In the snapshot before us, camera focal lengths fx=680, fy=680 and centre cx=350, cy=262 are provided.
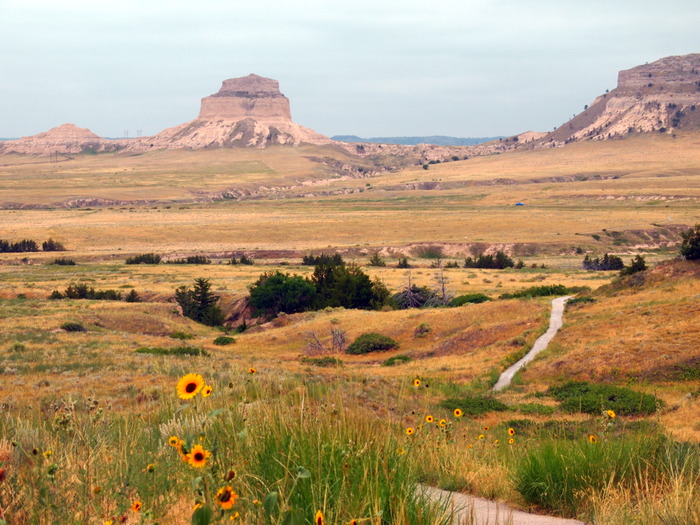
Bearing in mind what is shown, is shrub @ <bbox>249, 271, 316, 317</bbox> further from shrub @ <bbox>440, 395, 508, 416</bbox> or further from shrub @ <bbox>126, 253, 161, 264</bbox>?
shrub @ <bbox>126, 253, 161, 264</bbox>

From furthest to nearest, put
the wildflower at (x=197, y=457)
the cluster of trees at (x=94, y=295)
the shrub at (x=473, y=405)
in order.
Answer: the cluster of trees at (x=94, y=295) → the shrub at (x=473, y=405) → the wildflower at (x=197, y=457)

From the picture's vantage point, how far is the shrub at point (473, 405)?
622 inches

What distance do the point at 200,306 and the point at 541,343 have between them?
77.3ft

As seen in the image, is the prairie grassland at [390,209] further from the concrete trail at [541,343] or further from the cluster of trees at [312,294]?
the concrete trail at [541,343]

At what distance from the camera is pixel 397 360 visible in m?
26.5

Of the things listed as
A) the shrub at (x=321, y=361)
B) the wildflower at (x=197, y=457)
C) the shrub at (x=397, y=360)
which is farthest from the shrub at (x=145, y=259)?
the wildflower at (x=197, y=457)

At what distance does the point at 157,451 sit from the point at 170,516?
1.42m

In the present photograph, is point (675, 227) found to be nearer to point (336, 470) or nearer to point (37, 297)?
point (37, 297)

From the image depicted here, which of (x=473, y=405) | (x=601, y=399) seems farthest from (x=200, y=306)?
(x=601, y=399)

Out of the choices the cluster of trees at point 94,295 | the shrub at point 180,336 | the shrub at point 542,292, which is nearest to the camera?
the shrub at point 180,336

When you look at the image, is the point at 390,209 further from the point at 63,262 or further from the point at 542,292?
the point at 542,292

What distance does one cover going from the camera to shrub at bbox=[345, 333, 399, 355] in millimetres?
29125

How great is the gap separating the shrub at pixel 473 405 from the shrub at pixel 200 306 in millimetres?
26454

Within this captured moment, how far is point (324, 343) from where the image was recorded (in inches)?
1231
